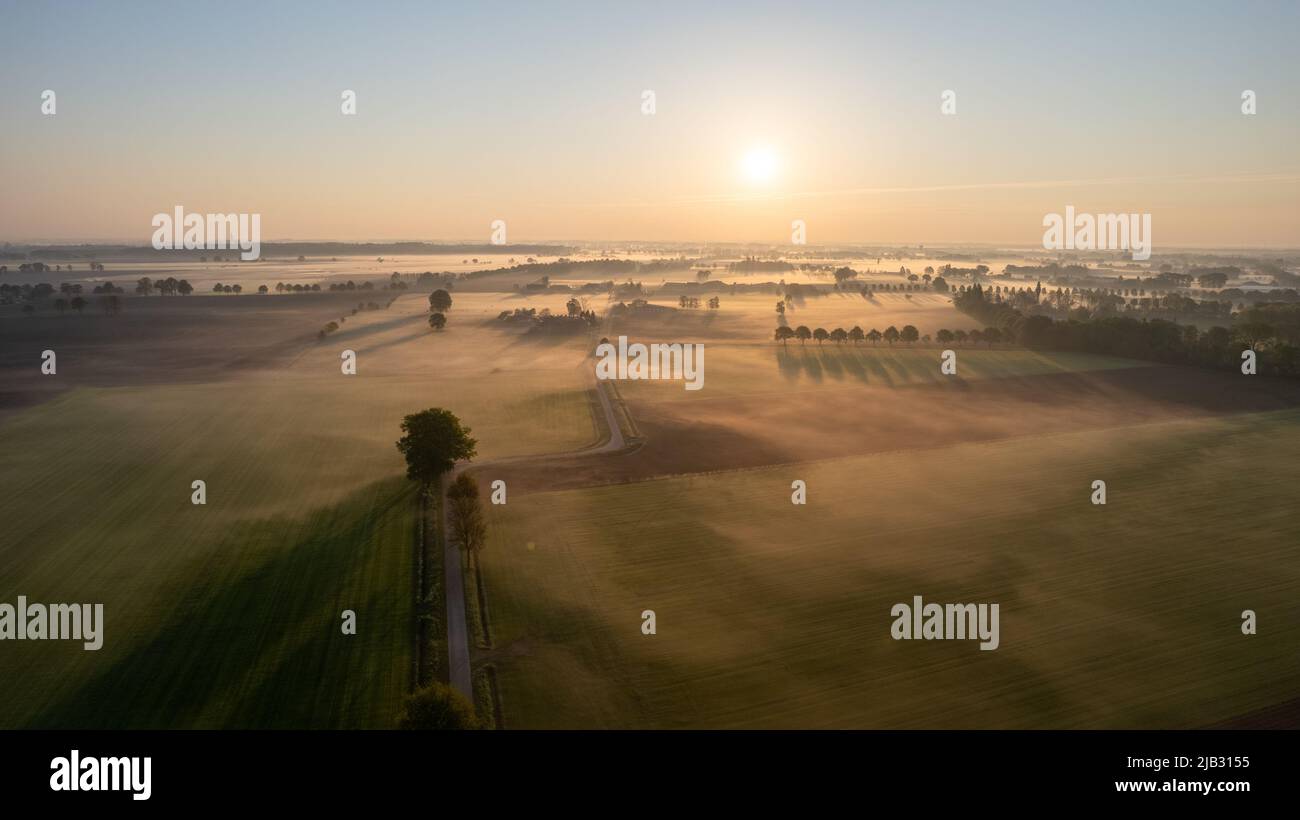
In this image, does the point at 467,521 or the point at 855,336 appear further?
the point at 855,336

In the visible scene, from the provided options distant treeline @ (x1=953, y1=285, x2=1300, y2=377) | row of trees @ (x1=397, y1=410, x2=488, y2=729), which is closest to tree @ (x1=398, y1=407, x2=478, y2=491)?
row of trees @ (x1=397, y1=410, x2=488, y2=729)

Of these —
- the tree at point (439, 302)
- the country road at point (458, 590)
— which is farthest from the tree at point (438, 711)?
the tree at point (439, 302)

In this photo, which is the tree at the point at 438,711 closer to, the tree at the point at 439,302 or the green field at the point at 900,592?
the green field at the point at 900,592

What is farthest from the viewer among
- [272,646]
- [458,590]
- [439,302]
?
[439,302]

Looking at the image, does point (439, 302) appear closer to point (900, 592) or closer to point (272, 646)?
point (272, 646)

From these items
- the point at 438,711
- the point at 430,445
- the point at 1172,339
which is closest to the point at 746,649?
the point at 438,711
